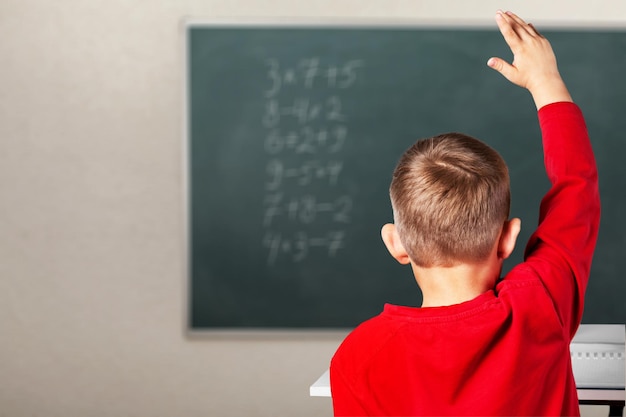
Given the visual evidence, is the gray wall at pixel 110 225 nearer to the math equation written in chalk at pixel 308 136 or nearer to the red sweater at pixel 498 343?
the math equation written in chalk at pixel 308 136

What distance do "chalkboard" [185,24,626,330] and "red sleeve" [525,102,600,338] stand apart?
2.36 m

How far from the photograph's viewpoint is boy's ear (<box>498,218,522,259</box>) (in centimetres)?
97

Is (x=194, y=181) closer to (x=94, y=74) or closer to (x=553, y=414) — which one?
(x=94, y=74)

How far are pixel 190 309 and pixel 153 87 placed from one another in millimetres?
1026

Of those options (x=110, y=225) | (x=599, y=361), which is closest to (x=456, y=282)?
(x=599, y=361)

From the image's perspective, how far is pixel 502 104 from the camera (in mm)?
3348

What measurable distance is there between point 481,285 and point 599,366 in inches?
33.1

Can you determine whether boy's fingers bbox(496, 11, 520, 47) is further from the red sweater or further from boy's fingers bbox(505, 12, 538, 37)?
the red sweater

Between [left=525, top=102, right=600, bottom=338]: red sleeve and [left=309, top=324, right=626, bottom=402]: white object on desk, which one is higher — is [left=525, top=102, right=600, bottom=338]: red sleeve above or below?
above

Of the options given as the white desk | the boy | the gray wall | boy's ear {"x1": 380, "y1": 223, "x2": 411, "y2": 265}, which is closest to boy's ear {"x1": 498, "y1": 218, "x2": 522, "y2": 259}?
the boy

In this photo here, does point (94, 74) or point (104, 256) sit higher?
point (94, 74)

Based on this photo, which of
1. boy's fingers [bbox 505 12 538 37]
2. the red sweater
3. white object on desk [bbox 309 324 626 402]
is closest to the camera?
the red sweater

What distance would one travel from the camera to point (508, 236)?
0.98 meters

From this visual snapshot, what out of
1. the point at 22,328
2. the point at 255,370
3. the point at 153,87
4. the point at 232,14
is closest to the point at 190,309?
the point at 255,370
